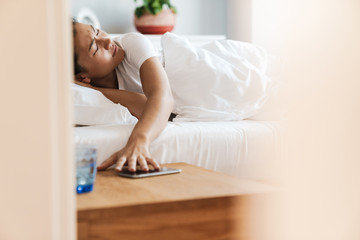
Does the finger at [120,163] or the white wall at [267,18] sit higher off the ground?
the white wall at [267,18]

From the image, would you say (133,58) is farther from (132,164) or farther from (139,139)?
(132,164)

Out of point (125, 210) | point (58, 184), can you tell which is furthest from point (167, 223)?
point (58, 184)

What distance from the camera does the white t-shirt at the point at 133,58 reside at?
158cm

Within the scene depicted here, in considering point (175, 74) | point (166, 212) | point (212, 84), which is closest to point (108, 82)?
point (175, 74)

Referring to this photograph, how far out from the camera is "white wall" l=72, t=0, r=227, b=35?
3.14 meters

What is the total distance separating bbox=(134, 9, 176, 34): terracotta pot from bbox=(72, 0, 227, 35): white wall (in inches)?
6.0

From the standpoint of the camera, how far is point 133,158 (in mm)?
1098

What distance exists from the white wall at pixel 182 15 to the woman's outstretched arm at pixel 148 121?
1.69 meters

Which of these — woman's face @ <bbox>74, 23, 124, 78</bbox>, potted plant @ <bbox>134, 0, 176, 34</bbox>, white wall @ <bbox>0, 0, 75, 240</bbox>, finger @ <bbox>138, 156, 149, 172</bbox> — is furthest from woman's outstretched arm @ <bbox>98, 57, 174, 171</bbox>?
potted plant @ <bbox>134, 0, 176, 34</bbox>

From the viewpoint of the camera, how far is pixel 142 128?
1.26 metres

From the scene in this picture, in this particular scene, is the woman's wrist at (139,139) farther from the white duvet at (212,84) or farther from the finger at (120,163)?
the white duvet at (212,84)

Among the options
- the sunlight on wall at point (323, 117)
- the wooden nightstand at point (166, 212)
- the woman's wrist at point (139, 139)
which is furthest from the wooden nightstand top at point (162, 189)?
the sunlight on wall at point (323, 117)

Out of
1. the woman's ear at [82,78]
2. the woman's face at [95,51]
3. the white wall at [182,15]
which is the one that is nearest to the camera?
the woman's face at [95,51]

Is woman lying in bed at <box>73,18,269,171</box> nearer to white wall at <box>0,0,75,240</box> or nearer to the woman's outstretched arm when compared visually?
the woman's outstretched arm
